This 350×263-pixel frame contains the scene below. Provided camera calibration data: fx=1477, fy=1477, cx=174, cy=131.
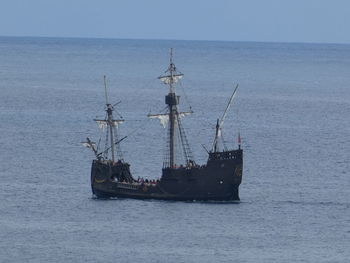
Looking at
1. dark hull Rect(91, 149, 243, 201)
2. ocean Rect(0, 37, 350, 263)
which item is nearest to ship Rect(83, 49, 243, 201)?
dark hull Rect(91, 149, 243, 201)

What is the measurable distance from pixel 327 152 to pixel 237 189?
41.3 m

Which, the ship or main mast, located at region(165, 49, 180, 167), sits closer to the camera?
the ship

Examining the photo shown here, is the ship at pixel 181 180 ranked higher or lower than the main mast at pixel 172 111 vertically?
lower

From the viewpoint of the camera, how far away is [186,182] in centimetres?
12456

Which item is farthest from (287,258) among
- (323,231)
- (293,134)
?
(293,134)

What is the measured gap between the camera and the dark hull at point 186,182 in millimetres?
123438

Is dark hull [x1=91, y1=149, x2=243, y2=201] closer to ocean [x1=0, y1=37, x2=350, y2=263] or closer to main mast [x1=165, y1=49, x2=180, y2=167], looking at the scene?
ocean [x1=0, y1=37, x2=350, y2=263]

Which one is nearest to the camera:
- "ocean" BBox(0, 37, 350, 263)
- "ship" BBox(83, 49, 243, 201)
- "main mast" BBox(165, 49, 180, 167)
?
"ocean" BBox(0, 37, 350, 263)

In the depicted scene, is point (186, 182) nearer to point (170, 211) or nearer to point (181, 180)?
point (181, 180)

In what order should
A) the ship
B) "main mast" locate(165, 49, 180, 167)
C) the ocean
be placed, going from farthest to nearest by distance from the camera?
"main mast" locate(165, 49, 180, 167) → the ship → the ocean

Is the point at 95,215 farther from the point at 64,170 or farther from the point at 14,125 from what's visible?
the point at 14,125

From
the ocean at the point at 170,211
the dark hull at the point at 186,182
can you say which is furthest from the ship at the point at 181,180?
the ocean at the point at 170,211

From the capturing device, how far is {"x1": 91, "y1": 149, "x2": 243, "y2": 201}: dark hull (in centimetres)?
12344

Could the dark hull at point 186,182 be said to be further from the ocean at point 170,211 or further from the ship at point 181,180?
the ocean at point 170,211
